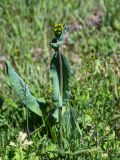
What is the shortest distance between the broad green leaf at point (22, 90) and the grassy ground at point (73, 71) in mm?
114

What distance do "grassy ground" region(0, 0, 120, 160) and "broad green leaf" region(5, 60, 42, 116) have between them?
4.5 inches

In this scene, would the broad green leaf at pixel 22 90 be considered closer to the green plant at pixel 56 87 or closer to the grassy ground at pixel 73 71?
the green plant at pixel 56 87

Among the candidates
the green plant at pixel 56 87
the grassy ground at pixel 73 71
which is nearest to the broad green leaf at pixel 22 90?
the green plant at pixel 56 87

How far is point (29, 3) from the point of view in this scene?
13.4 ft

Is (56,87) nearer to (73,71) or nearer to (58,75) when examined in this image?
(58,75)

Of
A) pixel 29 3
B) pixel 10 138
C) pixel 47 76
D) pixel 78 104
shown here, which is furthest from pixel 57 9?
pixel 10 138

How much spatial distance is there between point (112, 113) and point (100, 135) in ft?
0.83

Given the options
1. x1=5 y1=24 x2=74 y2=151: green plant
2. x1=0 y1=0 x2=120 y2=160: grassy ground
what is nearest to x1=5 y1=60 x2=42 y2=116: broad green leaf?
x1=5 y1=24 x2=74 y2=151: green plant

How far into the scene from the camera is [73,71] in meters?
3.16

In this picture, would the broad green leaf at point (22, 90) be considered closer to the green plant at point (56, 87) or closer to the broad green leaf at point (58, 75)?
the green plant at point (56, 87)

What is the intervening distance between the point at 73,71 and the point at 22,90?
76cm

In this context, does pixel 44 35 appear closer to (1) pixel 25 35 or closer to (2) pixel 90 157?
(1) pixel 25 35

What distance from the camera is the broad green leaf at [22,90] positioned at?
2441 mm

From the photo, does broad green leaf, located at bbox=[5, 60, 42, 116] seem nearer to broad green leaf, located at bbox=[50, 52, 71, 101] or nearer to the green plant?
the green plant
